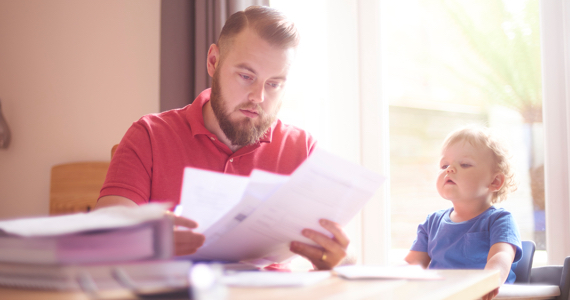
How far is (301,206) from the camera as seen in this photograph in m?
0.69

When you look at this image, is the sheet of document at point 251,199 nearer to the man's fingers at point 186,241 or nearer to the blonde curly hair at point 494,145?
the man's fingers at point 186,241

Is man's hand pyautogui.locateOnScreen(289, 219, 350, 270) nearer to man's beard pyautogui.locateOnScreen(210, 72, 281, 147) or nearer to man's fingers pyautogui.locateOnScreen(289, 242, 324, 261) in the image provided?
man's fingers pyautogui.locateOnScreen(289, 242, 324, 261)

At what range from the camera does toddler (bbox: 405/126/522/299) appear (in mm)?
1430

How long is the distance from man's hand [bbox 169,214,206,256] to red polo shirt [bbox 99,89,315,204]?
54cm

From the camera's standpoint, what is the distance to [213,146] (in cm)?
137

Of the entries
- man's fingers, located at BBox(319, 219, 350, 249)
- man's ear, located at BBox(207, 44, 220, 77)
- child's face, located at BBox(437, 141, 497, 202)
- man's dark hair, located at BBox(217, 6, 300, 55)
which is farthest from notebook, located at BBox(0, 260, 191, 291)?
child's face, located at BBox(437, 141, 497, 202)

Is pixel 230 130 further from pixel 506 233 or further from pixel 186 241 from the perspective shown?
pixel 506 233

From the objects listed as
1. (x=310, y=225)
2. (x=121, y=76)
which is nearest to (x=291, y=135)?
(x=310, y=225)

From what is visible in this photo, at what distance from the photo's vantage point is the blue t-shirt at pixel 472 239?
137cm

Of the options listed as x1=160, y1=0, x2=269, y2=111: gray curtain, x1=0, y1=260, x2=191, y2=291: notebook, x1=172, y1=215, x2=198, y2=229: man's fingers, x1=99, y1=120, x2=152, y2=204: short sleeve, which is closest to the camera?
x1=0, y1=260, x2=191, y2=291: notebook

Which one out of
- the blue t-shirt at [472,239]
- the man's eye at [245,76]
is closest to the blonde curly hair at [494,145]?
the blue t-shirt at [472,239]

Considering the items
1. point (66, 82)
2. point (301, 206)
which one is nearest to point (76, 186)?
point (66, 82)

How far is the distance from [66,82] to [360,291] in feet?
9.25

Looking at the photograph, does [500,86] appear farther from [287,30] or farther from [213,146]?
[213,146]
